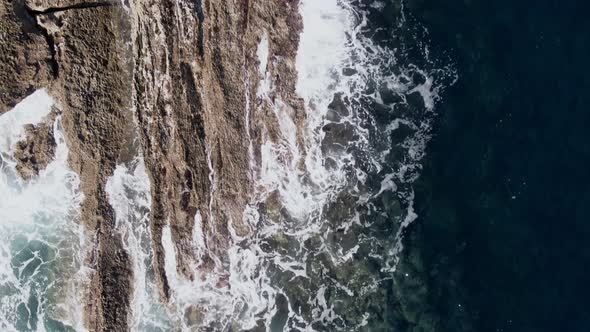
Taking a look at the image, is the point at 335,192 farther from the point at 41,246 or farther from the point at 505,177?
the point at 41,246

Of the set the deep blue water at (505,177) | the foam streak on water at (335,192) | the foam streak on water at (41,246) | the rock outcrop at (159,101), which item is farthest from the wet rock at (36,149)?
the deep blue water at (505,177)

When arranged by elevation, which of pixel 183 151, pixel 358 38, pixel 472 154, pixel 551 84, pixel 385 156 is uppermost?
pixel 551 84

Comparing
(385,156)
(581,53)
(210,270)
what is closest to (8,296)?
(210,270)

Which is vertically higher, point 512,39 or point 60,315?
point 512,39

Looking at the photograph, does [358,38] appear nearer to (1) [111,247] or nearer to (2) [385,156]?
(2) [385,156]

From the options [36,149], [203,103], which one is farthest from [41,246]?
[203,103]

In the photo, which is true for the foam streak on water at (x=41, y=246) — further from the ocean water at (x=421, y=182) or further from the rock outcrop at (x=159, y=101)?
the ocean water at (x=421, y=182)

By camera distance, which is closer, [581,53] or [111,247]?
[111,247]
